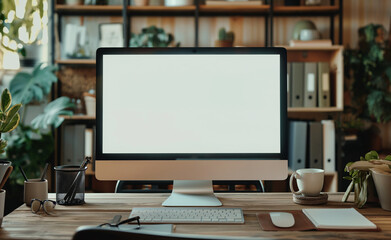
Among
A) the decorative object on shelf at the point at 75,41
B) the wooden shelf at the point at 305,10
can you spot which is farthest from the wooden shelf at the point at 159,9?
the wooden shelf at the point at 305,10

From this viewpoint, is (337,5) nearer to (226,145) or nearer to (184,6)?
(184,6)

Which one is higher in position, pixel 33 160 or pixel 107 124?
pixel 107 124

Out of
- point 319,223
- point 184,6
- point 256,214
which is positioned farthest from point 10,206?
point 319,223

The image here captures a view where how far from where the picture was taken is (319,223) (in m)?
1.01

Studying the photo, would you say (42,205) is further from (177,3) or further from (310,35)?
(310,35)

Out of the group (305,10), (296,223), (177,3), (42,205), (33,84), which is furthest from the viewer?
(305,10)

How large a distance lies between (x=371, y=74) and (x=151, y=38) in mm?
1597

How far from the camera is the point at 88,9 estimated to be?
305 cm

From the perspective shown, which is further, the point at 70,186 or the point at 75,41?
the point at 75,41

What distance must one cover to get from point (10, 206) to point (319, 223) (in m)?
2.47

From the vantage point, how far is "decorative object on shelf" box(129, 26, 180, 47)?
299 cm

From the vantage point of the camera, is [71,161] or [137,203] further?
[71,161]

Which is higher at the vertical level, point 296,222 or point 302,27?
point 302,27

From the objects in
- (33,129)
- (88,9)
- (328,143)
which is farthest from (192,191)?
(88,9)
